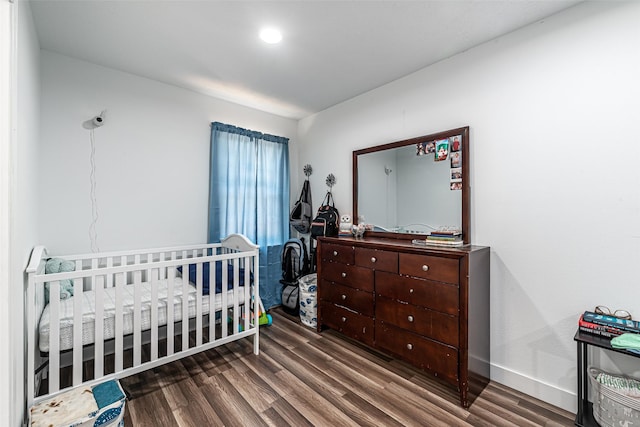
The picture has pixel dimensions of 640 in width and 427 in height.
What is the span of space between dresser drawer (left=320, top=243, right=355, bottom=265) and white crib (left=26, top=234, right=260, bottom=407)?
69cm

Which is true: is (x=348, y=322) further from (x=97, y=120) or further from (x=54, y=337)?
(x=97, y=120)

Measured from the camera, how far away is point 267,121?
12.0ft

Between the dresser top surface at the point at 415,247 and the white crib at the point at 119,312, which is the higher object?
the dresser top surface at the point at 415,247

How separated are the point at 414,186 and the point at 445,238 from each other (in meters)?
0.58

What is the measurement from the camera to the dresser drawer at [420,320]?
1867 millimetres

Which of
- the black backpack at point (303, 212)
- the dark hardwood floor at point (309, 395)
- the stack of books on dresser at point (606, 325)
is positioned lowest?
the dark hardwood floor at point (309, 395)

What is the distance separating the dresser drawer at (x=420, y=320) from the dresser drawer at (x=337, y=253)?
17.6 inches

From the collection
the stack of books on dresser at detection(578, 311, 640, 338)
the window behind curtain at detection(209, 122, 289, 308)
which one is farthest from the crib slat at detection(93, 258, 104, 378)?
the stack of books on dresser at detection(578, 311, 640, 338)

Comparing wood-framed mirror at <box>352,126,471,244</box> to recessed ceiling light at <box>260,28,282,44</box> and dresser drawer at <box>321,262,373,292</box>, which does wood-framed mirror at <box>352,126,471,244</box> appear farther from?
recessed ceiling light at <box>260,28,282,44</box>

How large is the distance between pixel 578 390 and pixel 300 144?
3533 mm

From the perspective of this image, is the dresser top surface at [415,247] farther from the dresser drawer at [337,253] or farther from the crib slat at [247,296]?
the crib slat at [247,296]

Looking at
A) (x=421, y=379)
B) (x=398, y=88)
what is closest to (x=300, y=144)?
(x=398, y=88)

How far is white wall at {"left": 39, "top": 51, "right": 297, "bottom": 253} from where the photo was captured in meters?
2.30

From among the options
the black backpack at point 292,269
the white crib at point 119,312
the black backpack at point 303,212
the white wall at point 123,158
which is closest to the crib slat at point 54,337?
the white crib at point 119,312
